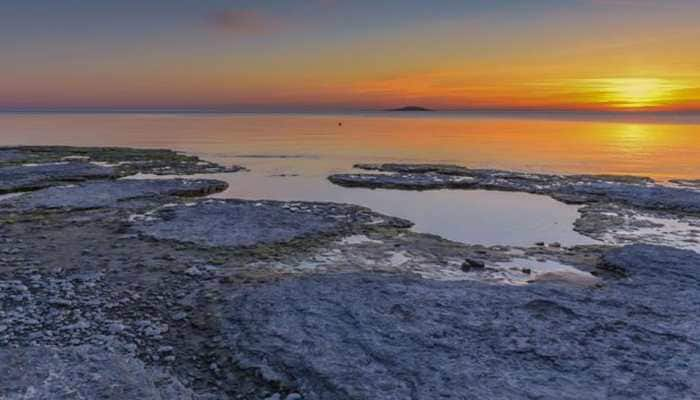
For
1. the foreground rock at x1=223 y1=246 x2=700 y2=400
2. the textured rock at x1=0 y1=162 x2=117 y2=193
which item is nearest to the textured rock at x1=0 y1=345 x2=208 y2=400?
the foreground rock at x1=223 y1=246 x2=700 y2=400

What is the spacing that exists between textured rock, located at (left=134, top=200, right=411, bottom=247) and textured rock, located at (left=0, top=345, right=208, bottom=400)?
282 inches

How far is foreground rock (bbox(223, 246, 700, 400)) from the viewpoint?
24.6 feet

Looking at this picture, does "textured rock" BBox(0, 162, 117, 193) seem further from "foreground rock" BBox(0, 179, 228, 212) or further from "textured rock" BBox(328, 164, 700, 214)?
"textured rock" BBox(328, 164, 700, 214)

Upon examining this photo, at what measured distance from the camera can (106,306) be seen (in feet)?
33.8

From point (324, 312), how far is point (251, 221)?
873 centimetres

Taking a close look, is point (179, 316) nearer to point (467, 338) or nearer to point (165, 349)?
point (165, 349)

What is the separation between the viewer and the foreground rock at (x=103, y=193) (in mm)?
20469

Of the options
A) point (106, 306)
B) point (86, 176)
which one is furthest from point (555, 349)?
point (86, 176)

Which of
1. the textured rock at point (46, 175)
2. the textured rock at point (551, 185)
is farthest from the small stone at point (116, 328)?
the textured rock at point (551, 185)

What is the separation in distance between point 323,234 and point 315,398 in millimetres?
9691

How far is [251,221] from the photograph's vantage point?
59.4ft

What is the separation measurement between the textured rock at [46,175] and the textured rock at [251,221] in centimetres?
1072

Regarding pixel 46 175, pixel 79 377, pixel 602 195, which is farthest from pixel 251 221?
pixel 602 195

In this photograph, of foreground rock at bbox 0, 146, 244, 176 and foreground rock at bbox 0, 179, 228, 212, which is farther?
foreground rock at bbox 0, 146, 244, 176
